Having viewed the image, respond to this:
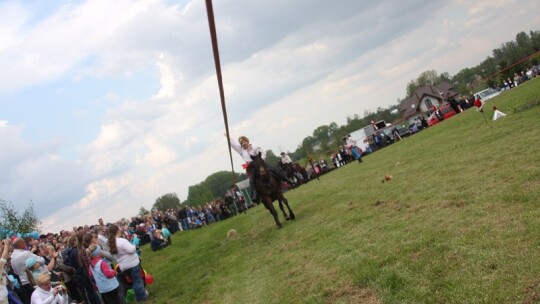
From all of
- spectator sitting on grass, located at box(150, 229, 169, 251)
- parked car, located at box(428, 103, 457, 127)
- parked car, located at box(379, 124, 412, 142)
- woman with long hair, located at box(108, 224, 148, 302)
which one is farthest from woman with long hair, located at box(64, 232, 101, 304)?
parked car, located at box(428, 103, 457, 127)

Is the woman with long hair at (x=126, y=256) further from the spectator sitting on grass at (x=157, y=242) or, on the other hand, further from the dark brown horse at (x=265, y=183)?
the spectator sitting on grass at (x=157, y=242)

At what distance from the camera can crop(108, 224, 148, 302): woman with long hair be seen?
32.0ft

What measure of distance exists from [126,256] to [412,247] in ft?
20.7

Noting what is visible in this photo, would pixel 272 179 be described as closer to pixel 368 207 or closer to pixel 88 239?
pixel 368 207

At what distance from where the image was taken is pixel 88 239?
31.0 feet

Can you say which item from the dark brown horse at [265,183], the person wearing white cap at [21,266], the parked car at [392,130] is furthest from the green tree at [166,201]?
the person wearing white cap at [21,266]

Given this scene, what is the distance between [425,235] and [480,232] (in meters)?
0.84

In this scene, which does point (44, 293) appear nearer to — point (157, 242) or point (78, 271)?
point (78, 271)

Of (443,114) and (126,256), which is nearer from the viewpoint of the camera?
(126,256)

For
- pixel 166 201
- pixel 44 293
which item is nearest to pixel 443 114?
pixel 44 293

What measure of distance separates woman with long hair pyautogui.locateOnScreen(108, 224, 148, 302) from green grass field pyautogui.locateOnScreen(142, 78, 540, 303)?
738 mm

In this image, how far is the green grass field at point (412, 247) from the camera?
4.78 meters

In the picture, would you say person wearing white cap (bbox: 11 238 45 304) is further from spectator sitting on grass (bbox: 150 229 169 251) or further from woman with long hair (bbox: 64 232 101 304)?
spectator sitting on grass (bbox: 150 229 169 251)

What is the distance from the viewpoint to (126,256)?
32.6 ft
